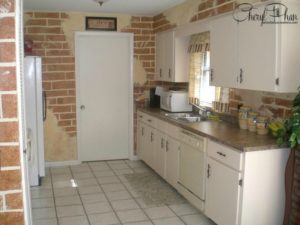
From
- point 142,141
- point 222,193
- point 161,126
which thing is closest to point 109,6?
point 161,126

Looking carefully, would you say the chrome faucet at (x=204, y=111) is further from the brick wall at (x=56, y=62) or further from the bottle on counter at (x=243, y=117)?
the brick wall at (x=56, y=62)

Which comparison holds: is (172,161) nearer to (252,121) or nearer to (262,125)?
(252,121)

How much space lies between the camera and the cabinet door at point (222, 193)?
2.56 meters

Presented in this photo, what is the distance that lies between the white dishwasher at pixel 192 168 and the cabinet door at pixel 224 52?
635 mm

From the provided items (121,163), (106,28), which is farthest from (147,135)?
(106,28)

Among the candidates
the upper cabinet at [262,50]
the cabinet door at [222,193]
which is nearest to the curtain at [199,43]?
the upper cabinet at [262,50]

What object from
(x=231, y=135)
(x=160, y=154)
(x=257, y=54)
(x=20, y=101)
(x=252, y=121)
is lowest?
(x=160, y=154)

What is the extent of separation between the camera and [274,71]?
2.51 metres

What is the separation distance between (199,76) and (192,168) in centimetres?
143

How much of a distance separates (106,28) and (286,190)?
3.57 meters

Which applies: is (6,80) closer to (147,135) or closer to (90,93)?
(147,135)

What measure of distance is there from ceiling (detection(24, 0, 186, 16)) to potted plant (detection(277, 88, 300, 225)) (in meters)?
2.32

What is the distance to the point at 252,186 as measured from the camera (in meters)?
2.49

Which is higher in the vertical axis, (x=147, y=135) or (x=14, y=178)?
(x=14, y=178)
